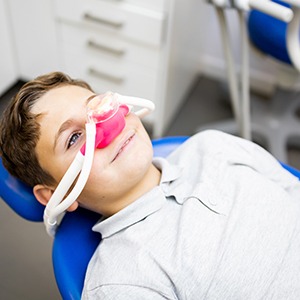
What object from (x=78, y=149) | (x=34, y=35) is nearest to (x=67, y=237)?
(x=78, y=149)

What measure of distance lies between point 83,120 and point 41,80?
0.57 ft

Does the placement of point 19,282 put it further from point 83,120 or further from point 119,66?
point 119,66

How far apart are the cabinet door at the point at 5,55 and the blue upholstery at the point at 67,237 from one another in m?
1.13

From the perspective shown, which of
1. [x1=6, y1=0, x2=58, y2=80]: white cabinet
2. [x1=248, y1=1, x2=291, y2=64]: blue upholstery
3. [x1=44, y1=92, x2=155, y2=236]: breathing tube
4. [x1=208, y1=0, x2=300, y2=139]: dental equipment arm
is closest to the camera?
[x1=44, y1=92, x2=155, y2=236]: breathing tube

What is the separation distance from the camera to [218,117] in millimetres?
2174

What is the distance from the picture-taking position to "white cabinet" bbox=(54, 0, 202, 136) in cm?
161

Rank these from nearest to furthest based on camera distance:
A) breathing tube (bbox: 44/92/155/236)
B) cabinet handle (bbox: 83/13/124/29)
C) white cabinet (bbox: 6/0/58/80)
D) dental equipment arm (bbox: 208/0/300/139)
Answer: breathing tube (bbox: 44/92/155/236)
dental equipment arm (bbox: 208/0/300/139)
cabinet handle (bbox: 83/13/124/29)
white cabinet (bbox: 6/0/58/80)

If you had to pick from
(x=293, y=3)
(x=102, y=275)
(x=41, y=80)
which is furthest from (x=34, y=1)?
(x=102, y=275)

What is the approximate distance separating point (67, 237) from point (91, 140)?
0.33m

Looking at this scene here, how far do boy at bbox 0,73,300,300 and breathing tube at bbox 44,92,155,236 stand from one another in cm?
3

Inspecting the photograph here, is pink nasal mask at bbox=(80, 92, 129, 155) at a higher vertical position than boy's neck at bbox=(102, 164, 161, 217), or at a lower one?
higher

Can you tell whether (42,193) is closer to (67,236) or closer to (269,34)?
(67,236)

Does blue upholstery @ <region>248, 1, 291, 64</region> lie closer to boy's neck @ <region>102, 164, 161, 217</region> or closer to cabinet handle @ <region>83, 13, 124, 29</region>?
cabinet handle @ <region>83, 13, 124, 29</region>

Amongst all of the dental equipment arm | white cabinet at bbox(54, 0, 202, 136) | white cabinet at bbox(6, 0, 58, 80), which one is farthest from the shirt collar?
white cabinet at bbox(6, 0, 58, 80)
